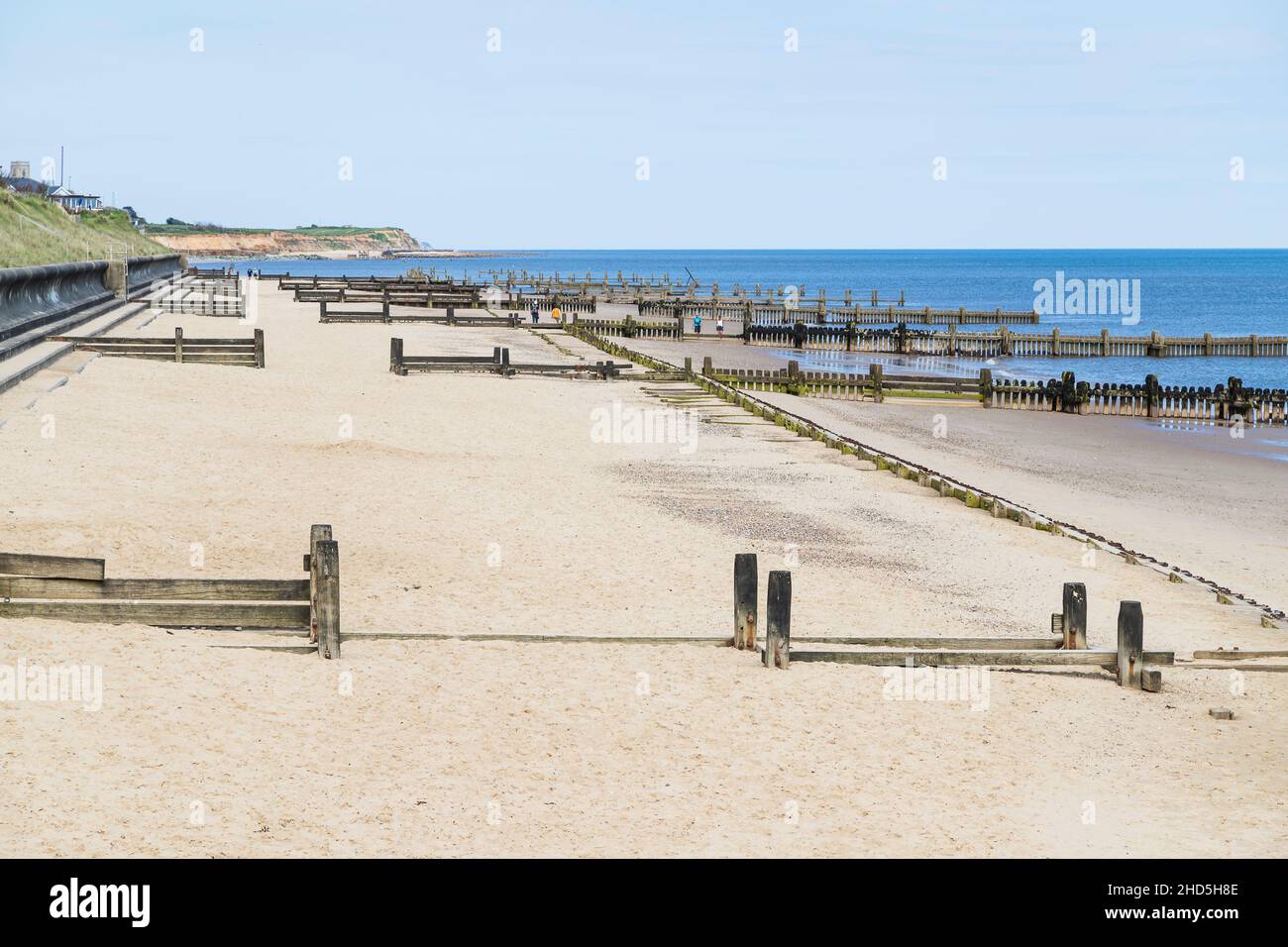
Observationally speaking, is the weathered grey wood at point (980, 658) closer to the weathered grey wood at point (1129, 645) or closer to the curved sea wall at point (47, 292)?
the weathered grey wood at point (1129, 645)

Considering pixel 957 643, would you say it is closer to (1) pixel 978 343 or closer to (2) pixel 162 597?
(2) pixel 162 597

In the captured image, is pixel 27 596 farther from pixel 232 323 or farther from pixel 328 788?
pixel 232 323

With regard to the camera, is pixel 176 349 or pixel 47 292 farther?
pixel 47 292

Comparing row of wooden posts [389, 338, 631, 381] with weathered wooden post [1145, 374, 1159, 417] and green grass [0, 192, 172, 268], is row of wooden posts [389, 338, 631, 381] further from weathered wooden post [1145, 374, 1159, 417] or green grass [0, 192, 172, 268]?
weathered wooden post [1145, 374, 1159, 417]

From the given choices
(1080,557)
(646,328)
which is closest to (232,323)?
(646,328)

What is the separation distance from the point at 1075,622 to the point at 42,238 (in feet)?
184

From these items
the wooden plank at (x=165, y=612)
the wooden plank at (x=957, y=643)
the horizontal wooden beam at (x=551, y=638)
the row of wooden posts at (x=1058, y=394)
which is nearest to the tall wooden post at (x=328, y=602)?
the wooden plank at (x=165, y=612)

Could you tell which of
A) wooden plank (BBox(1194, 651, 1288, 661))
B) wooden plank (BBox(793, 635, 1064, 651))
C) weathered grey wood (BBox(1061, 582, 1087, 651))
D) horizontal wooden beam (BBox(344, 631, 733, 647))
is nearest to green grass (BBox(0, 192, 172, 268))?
horizontal wooden beam (BBox(344, 631, 733, 647))

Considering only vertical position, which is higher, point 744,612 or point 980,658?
point 744,612

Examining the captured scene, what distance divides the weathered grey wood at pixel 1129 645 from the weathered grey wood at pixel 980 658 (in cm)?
9

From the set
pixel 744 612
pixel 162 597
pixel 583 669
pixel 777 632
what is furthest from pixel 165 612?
pixel 777 632

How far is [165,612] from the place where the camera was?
1125 centimetres

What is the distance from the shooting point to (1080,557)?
17656mm

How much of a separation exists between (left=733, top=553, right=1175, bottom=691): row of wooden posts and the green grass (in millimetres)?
34077
